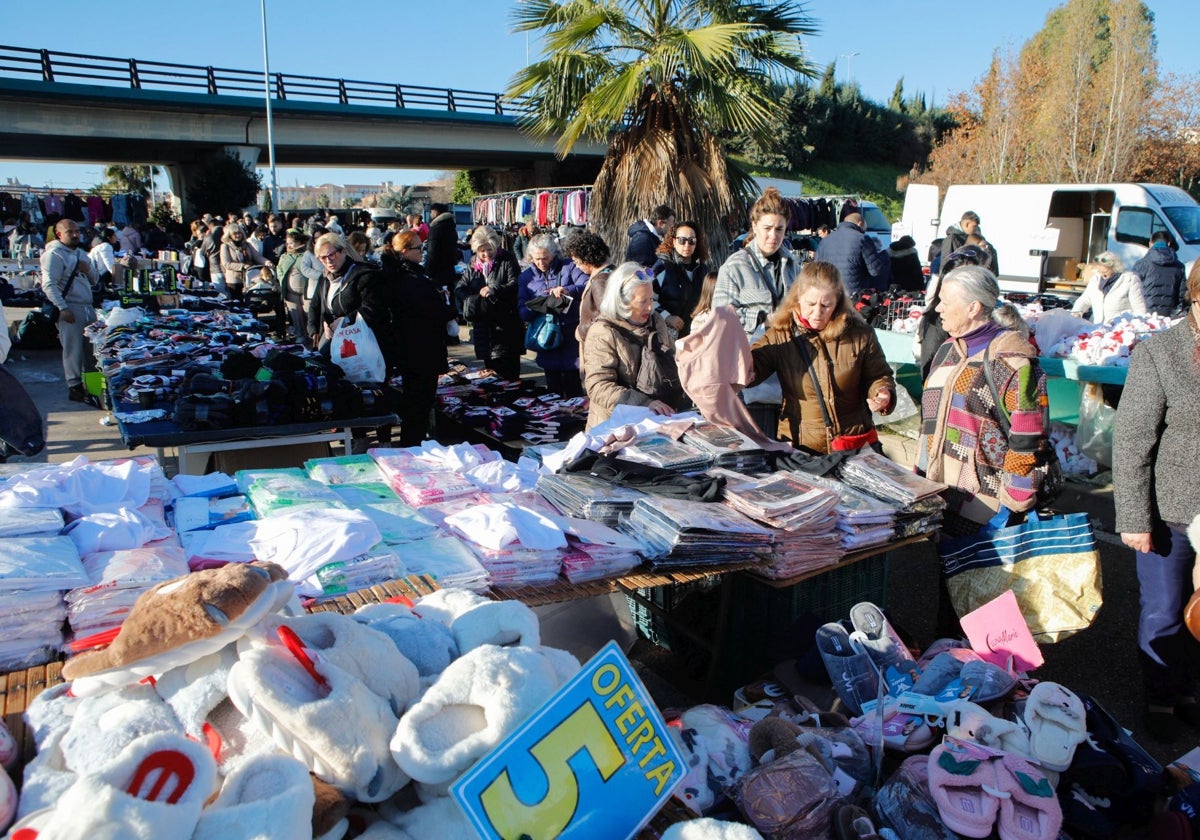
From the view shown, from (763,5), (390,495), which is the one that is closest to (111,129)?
(763,5)

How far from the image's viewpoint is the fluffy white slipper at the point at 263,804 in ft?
4.03

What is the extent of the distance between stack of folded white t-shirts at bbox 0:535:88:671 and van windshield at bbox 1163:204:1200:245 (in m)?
14.5

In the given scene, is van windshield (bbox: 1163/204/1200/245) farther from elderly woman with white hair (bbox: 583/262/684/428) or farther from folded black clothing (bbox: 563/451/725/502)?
folded black clothing (bbox: 563/451/725/502)

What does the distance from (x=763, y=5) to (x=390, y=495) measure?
814 cm

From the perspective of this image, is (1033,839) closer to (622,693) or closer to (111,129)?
(622,693)

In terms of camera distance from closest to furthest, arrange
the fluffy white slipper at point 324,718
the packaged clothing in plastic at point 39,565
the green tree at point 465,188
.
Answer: the fluffy white slipper at point 324,718, the packaged clothing in plastic at point 39,565, the green tree at point 465,188

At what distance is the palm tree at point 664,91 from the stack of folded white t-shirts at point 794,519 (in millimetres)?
6333

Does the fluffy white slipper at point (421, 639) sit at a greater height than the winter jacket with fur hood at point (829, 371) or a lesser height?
lesser

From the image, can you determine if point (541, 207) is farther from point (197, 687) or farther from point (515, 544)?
point (197, 687)

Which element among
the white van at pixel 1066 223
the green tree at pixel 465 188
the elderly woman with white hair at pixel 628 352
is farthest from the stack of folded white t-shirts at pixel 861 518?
the green tree at pixel 465 188

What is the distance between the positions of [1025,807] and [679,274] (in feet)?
14.6

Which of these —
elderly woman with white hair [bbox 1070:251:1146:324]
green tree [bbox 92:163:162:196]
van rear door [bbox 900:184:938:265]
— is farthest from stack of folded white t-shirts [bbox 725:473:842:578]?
green tree [bbox 92:163:162:196]

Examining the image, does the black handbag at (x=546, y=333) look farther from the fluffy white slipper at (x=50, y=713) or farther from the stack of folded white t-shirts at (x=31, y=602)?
the fluffy white slipper at (x=50, y=713)

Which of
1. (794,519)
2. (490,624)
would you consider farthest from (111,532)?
(794,519)
